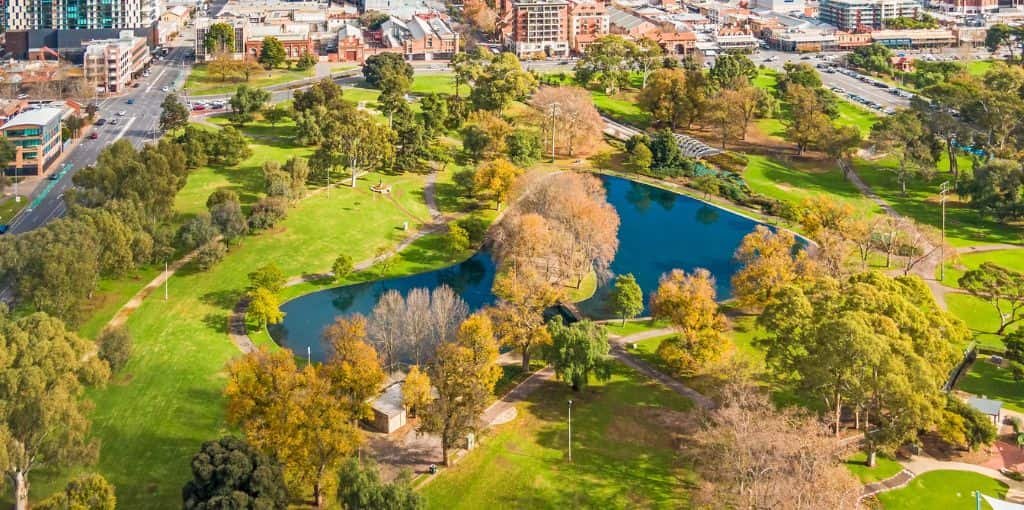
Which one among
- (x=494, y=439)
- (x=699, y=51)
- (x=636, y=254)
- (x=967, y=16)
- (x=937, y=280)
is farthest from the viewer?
(x=967, y=16)

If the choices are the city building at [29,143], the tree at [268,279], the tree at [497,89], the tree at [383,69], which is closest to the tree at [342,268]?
the tree at [268,279]

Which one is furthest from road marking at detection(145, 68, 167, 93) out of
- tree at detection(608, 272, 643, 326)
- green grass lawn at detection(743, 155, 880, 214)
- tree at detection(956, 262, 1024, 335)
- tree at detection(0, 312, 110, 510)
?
tree at detection(956, 262, 1024, 335)

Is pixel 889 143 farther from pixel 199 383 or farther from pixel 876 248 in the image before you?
pixel 199 383

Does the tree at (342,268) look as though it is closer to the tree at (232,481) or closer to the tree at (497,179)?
the tree at (497,179)

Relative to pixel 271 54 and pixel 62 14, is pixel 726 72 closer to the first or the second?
pixel 271 54

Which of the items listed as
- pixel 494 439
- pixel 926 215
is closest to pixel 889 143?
pixel 926 215

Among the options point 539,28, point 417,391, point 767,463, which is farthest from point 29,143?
Answer: point 539,28

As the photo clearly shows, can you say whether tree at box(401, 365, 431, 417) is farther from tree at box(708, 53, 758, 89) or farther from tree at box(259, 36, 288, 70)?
tree at box(259, 36, 288, 70)
